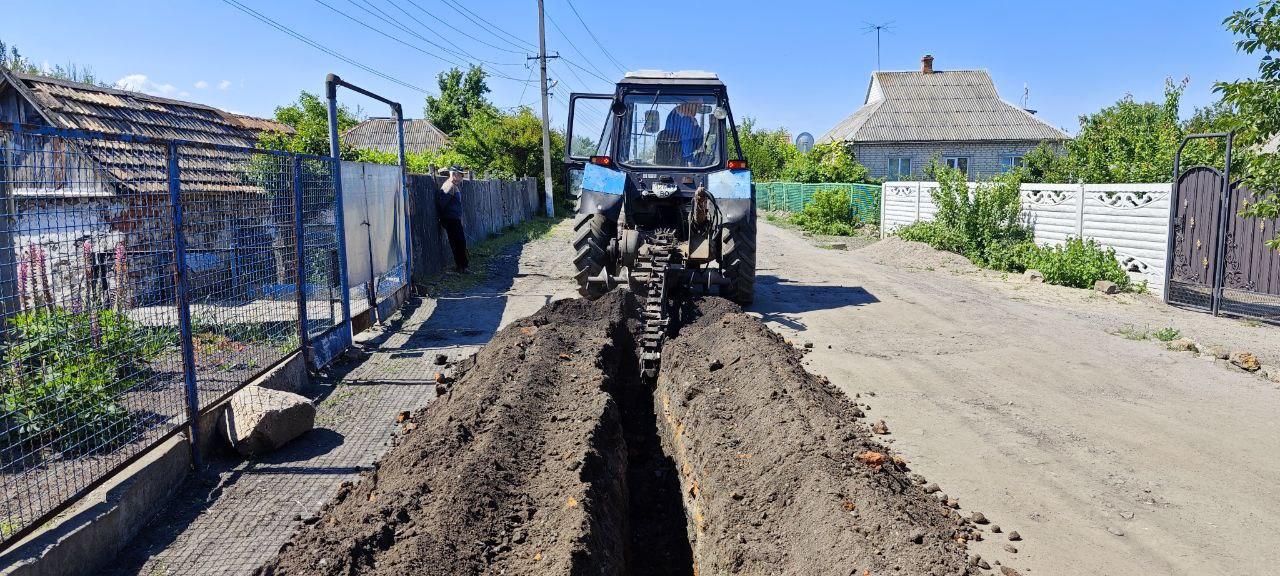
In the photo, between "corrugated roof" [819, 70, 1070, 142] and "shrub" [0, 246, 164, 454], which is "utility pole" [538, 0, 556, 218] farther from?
"shrub" [0, 246, 164, 454]

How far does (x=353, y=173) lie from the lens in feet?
26.7

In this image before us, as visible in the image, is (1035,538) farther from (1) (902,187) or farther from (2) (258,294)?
(1) (902,187)

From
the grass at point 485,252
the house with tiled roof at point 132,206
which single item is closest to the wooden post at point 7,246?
the house with tiled roof at point 132,206

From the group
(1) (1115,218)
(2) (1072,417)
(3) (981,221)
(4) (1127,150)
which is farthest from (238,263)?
(4) (1127,150)

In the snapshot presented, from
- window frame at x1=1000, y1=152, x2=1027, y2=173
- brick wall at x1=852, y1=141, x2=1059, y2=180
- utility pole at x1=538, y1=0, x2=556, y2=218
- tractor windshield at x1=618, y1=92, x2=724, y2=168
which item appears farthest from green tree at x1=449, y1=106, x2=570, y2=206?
tractor windshield at x1=618, y1=92, x2=724, y2=168

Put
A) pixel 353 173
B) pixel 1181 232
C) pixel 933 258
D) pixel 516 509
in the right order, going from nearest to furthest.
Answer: pixel 516 509
pixel 353 173
pixel 1181 232
pixel 933 258

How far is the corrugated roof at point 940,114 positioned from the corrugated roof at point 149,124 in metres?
26.0

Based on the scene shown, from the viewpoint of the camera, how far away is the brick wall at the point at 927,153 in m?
32.6

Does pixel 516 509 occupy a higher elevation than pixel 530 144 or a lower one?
lower

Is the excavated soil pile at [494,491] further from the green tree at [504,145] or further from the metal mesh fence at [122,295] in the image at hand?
the green tree at [504,145]

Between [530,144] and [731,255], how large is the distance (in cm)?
2690

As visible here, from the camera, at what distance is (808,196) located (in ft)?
93.6

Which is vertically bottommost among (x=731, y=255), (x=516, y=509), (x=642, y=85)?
(x=516, y=509)

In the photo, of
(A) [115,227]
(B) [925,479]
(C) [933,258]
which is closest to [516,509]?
(B) [925,479]
